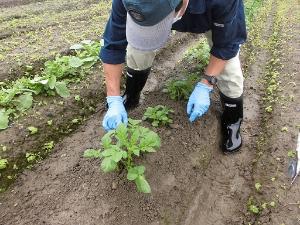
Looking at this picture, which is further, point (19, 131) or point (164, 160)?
point (19, 131)

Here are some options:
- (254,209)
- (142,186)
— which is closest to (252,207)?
(254,209)

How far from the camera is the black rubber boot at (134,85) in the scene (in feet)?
13.2

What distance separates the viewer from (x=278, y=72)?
18.3ft

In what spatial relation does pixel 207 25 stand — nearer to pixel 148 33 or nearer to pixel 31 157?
pixel 148 33

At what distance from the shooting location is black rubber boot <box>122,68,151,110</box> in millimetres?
4016

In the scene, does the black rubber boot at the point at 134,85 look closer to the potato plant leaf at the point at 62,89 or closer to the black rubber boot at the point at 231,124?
the potato plant leaf at the point at 62,89

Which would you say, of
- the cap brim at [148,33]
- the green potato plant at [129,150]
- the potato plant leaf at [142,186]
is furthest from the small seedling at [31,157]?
the cap brim at [148,33]

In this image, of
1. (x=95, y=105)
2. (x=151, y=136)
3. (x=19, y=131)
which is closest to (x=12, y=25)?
(x=95, y=105)

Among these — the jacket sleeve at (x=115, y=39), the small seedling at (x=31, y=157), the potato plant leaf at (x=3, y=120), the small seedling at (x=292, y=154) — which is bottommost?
the small seedling at (x=292, y=154)

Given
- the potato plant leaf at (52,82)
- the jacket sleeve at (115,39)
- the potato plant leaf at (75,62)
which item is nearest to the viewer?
the jacket sleeve at (115,39)

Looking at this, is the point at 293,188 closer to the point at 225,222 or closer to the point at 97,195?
the point at 225,222

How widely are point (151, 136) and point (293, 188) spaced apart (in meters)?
1.41

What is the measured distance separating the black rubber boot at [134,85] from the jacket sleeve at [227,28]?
2.83 feet

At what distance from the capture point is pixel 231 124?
4020mm
